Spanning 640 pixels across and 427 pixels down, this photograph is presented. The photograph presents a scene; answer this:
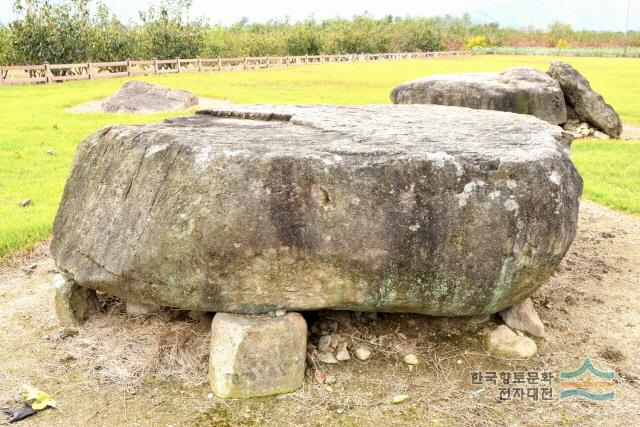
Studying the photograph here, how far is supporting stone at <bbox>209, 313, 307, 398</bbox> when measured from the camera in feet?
14.1

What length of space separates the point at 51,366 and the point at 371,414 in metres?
2.57

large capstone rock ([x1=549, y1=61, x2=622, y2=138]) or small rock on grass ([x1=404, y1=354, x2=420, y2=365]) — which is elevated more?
large capstone rock ([x1=549, y1=61, x2=622, y2=138])

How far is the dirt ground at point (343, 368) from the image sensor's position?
163 inches

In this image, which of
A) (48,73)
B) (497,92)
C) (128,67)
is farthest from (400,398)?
(128,67)

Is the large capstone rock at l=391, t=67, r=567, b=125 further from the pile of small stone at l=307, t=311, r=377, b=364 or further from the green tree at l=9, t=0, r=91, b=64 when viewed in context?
the green tree at l=9, t=0, r=91, b=64

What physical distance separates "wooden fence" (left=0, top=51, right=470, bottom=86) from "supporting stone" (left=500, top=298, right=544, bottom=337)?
2777 centimetres

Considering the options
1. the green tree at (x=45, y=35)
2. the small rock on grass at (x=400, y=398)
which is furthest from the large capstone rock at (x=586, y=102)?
the green tree at (x=45, y=35)

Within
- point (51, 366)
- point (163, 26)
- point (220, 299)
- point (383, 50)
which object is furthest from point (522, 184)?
point (383, 50)

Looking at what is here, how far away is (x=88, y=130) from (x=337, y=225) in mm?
12630

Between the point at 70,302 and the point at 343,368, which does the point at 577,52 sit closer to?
the point at 343,368

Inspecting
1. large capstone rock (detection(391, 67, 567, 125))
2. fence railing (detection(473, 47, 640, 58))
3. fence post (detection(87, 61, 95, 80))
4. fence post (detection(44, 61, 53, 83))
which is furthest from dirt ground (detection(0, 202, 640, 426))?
fence railing (detection(473, 47, 640, 58))

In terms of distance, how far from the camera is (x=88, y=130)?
15078 mm

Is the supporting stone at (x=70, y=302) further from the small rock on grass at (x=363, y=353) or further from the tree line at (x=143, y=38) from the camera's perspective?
the tree line at (x=143, y=38)

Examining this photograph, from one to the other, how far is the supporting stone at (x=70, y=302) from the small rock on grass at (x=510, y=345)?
3.53 meters
